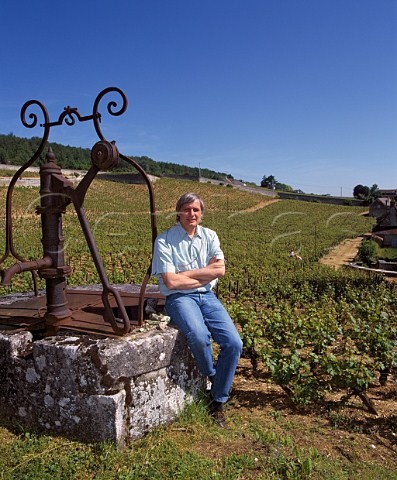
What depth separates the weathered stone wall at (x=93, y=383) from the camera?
269 centimetres

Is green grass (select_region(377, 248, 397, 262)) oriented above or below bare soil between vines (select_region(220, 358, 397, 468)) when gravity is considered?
below

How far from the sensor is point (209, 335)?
3.14 metres

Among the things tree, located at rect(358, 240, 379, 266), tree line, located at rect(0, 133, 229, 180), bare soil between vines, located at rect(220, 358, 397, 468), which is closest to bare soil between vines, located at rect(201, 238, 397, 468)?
bare soil between vines, located at rect(220, 358, 397, 468)

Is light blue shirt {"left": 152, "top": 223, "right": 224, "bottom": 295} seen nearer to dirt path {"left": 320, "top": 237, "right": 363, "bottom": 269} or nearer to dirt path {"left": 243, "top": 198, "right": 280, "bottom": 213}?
dirt path {"left": 320, "top": 237, "right": 363, "bottom": 269}

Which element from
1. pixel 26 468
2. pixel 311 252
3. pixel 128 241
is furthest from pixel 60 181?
pixel 311 252

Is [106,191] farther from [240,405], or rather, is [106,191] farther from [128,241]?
[240,405]

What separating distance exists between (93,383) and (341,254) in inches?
955

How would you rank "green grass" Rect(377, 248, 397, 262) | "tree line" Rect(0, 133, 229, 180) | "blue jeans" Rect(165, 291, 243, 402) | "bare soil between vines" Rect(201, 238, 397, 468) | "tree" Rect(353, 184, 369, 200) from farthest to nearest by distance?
"tree" Rect(353, 184, 369, 200), "tree line" Rect(0, 133, 229, 180), "green grass" Rect(377, 248, 397, 262), "blue jeans" Rect(165, 291, 243, 402), "bare soil between vines" Rect(201, 238, 397, 468)

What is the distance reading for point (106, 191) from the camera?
55.8 m

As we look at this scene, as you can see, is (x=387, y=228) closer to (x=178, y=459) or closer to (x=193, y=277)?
(x=193, y=277)

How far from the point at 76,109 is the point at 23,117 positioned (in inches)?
20.7

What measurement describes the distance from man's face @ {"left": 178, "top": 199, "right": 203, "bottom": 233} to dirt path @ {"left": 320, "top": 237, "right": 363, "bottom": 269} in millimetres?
17104

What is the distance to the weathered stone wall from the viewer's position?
2691mm

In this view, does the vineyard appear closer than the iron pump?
No
